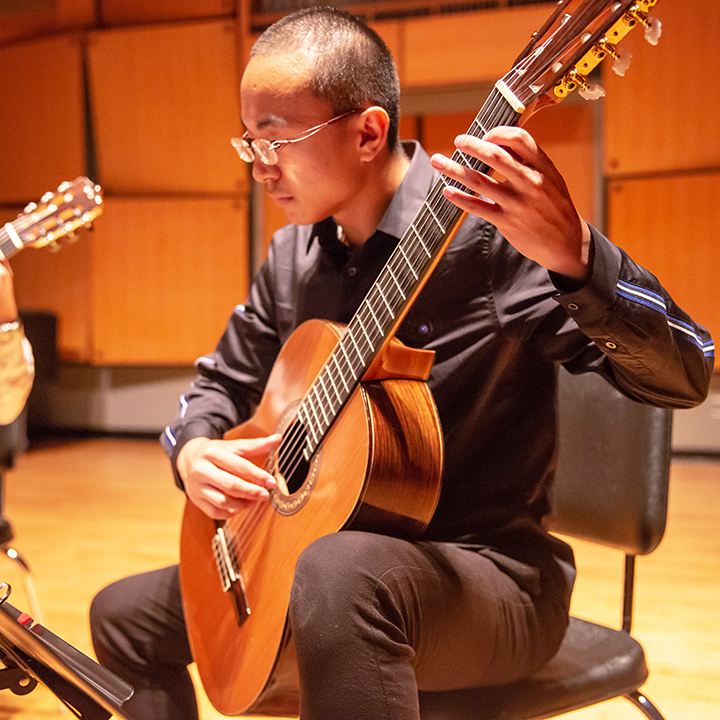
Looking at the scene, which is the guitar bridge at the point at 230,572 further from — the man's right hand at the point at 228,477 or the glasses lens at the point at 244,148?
the glasses lens at the point at 244,148

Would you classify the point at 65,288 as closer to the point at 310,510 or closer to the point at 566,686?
the point at 310,510

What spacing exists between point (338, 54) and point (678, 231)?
11.2ft

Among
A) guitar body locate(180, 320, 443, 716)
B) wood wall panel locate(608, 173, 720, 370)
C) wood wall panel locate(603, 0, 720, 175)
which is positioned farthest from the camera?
wood wall panel locate(608, 173, 720, 370)

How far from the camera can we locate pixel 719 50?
3.91 meters

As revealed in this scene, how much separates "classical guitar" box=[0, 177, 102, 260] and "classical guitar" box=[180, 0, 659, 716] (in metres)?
0.84

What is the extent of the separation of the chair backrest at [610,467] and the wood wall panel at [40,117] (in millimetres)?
4413

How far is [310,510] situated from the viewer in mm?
1006

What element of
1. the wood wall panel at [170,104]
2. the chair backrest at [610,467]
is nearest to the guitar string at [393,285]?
the chair backrest at [610,467]

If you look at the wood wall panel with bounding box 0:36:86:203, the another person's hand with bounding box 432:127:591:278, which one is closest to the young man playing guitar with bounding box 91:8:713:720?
the another person's hand with bounding box 432:127:591:278

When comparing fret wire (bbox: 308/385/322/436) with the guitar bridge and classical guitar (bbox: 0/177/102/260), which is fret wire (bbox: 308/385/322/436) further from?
classical guitar (bbox: 0/177/102/260)

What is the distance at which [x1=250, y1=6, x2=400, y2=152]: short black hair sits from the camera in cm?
113

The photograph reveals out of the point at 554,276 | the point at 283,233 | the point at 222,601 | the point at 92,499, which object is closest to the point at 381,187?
the point at 283,233

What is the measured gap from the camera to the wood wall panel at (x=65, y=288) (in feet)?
16.3

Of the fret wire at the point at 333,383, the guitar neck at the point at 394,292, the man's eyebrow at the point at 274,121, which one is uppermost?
the man's eyebrow at the point at 274,121
